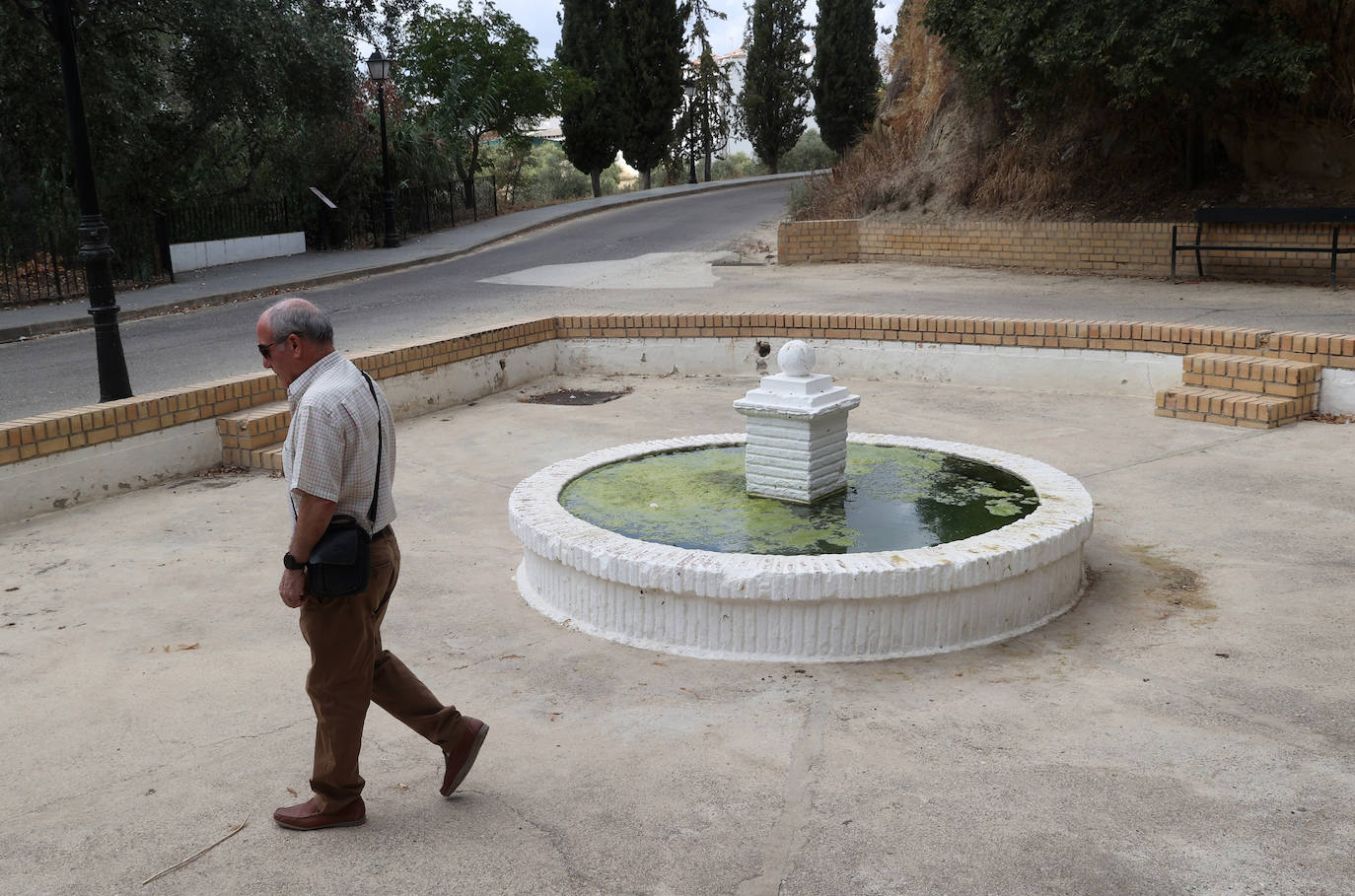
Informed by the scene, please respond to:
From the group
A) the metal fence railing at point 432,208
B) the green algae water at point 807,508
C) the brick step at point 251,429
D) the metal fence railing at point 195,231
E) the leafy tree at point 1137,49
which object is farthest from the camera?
the metal fence railing at point 432,208

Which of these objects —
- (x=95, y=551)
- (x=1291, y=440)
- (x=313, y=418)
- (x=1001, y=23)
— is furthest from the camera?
(x=1001, y=23)

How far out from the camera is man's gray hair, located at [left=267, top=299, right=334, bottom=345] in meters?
3.10

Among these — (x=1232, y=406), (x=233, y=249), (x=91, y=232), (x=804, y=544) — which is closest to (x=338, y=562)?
(x=804, y=544)

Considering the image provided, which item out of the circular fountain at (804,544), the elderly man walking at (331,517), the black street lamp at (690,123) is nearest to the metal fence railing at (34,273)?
the circular fountain at (804,544)

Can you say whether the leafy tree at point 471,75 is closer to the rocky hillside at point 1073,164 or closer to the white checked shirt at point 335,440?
the rocky hillside at point 1073,164

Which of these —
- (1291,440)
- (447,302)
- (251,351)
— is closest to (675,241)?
(447,302)

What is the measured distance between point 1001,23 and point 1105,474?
8.71 m

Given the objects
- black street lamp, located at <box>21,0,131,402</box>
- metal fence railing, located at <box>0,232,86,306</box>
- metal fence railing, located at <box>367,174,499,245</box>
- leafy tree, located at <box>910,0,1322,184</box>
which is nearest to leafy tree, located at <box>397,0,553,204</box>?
metal fence railing, located at <box>367,174,499,245</box>

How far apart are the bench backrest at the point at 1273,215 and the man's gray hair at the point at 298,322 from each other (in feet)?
41.2

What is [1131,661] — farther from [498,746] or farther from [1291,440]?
[1291,440]

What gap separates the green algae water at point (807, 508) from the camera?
201 inches

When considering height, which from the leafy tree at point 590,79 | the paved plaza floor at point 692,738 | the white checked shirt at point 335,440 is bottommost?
the paved plaza floor at point 692,738

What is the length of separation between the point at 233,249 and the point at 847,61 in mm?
24301

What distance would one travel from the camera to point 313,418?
302 cm
